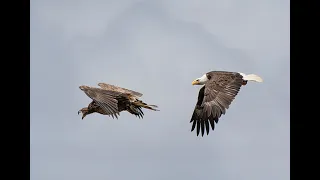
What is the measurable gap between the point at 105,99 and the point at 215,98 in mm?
1619

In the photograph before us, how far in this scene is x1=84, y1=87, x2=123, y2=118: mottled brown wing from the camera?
7527 millimetres

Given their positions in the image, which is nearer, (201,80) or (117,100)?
(117,100)

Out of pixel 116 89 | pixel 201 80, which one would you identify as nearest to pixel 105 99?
pixel 116 89

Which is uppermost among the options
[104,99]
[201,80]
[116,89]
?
[201,80]

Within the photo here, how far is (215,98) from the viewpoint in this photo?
806 cm

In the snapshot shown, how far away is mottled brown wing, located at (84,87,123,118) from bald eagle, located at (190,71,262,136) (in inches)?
51.7

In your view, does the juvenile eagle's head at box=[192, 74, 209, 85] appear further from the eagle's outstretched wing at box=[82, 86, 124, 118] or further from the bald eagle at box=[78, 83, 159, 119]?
the eagle's outstretched wing at box=[82, 86, 124, 118]

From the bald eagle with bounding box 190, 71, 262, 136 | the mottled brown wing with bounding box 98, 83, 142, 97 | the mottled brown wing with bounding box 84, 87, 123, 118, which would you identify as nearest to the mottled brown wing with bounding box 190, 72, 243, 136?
the bald eagle with bounding box 190, 71, 262, 136

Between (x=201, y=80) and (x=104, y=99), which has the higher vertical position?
(x=201, y=80)

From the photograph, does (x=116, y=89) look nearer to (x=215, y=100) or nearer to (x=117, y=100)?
(x=117, y=100)
